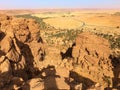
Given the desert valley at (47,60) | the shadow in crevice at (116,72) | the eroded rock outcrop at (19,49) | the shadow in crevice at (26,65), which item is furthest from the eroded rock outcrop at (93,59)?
the shadow in crevice at (26,65)

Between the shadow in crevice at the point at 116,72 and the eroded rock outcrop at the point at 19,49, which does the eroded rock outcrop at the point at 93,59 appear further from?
the eroded rock outcrop at the point at 19,49

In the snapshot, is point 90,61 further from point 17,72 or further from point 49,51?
point 17,72

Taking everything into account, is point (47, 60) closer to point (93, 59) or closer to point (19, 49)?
point (19, 49)

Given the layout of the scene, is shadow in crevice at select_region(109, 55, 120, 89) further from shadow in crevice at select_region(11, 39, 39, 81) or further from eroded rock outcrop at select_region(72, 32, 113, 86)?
shadow in crevice at select_region(11, 39, 39, 81)

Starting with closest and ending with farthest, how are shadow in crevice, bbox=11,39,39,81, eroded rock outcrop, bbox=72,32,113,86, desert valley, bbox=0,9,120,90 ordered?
desert valley, bbox=0,9,120,90
shadow in crevice, bbox=11,39,39,81
eroded rock outcrop, bbox=72,32,113,86

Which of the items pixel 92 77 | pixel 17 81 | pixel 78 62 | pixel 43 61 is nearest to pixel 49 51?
pixel 43 61

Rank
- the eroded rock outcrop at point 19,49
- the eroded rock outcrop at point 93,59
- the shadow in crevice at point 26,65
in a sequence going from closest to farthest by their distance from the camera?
the eroded rock outcrop at point 19,49 → the shadow in crevice at point 26,65 → the eroded rock outcrop at point 93,59

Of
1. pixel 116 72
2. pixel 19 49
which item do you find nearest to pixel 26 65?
pixel 19 49

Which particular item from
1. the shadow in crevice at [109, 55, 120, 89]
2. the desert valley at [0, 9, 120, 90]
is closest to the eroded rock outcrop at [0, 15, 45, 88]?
the desert valley at [0, 9, 120, 90]
